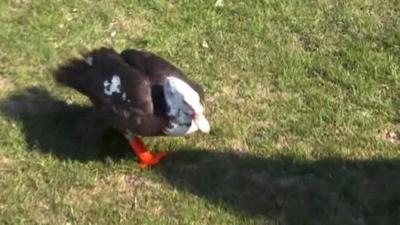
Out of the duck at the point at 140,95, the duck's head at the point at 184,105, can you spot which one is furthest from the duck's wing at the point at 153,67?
the duck's head at the point at 184,105

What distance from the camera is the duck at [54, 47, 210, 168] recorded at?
15.2 ft

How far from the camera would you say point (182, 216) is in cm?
462

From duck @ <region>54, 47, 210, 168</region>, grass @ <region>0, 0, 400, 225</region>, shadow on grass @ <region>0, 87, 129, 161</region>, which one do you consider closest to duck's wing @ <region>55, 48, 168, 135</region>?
duck @ <region>54, 47, 210, 168</region>

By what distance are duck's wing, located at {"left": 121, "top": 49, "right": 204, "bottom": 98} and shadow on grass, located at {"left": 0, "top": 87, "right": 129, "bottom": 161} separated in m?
0.36

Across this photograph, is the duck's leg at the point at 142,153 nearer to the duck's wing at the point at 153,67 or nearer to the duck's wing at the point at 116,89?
the duck's wing at the point at 116,89

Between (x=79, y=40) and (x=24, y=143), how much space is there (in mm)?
1153

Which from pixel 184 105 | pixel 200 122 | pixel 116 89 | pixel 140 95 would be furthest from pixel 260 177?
pixel 116 89

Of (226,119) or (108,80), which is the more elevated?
(108,80)

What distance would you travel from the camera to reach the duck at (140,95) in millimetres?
4633

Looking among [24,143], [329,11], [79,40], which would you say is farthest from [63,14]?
[329,11]

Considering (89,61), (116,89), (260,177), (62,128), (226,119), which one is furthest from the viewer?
(226,119)

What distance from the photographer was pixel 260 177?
193 inches

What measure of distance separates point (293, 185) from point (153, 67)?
1.00 metres

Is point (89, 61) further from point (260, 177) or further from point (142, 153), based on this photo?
point (260, 177)
